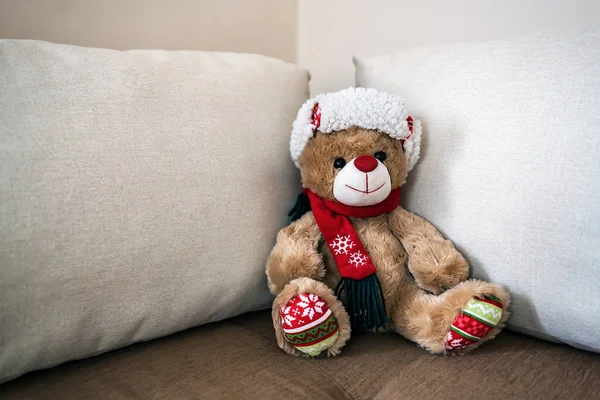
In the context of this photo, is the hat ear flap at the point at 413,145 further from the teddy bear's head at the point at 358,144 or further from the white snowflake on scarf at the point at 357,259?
the white snowflake on scarf at the point at 357,259

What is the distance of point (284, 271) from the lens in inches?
34.1

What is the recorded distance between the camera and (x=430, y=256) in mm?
874

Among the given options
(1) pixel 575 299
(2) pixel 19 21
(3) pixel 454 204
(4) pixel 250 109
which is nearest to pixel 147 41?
(2) pixel 19 21

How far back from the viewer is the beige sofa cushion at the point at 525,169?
0.78 m

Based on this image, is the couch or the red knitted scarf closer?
the couch

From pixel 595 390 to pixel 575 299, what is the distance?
14 centimetres

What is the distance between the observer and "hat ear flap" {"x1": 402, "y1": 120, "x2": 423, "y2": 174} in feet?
3.01

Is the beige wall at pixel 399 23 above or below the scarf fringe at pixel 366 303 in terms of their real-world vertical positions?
above

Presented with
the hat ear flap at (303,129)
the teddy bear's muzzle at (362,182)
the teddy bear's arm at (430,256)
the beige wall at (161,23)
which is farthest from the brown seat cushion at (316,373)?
the beige wall at (161,23)

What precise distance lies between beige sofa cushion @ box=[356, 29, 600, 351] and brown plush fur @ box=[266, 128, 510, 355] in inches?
2.1

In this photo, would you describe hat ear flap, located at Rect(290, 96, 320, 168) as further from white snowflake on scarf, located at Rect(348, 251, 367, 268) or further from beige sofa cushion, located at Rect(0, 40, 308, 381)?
white snowflake on scarf, located at Rect(348, 251, 367, 268)

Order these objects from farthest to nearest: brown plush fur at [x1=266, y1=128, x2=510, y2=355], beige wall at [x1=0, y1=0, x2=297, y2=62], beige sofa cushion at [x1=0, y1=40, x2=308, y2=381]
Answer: beige wall at [x1=0, y1=0, x2=297, y2=62]
brown plush fur at [x1=266, y1=128, x2=510, y2=355]
beige sofa cushion at [x1=0, y1=40, x2=308, y2=381]

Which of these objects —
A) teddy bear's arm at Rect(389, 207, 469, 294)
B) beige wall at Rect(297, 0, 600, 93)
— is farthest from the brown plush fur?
beige wall at Rect(297, 0, 600, 93)

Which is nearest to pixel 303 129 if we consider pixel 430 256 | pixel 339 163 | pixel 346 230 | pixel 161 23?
pixel 339 163
